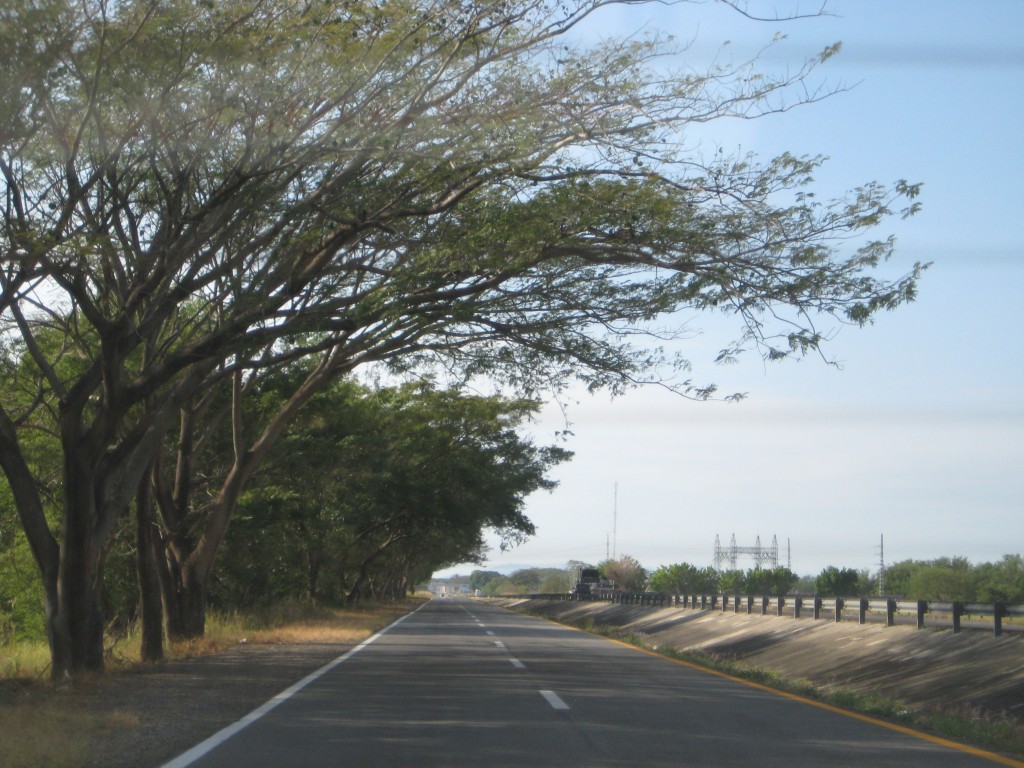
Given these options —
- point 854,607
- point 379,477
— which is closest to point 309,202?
point 854,607

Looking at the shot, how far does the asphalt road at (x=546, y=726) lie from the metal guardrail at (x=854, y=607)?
3465 mm


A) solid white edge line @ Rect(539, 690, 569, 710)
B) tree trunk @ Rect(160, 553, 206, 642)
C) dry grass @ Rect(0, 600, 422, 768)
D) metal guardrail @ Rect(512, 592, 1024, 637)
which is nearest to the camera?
dry grass @ Rect(0, 600, 422, 768)

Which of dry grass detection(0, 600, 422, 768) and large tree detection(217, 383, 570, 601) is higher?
large tree detection(217, 383, 570, 601)

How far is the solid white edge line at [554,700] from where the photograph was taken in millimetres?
11742

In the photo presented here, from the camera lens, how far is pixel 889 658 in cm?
1563

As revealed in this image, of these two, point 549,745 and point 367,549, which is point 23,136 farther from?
point 367,549

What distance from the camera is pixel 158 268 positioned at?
13211 millimetres

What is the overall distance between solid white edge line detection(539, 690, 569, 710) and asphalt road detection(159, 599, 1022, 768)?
0.02 meters

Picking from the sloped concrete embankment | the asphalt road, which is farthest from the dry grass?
the sloped concrete embankment

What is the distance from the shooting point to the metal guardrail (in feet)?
48.6

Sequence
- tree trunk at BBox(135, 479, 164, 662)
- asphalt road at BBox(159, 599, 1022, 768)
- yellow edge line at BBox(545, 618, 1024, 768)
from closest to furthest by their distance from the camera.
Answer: asphalt road at BBox(159, 599, 1022, 768), yellow edge line at BBox(545, 618, 1024, 768), tree trunk at BBox(135, 479, 164, 662)

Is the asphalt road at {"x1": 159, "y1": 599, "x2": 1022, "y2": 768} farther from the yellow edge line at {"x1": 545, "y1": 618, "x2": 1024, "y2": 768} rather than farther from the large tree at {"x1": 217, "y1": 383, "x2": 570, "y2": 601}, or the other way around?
the large tree at {"x1": 217, "y1": 383, "x2": 570, "y2": 601}

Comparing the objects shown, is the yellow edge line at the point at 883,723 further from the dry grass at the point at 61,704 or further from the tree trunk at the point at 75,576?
the tree trunk at the point at 75,576

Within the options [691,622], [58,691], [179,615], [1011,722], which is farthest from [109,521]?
[691,622]
